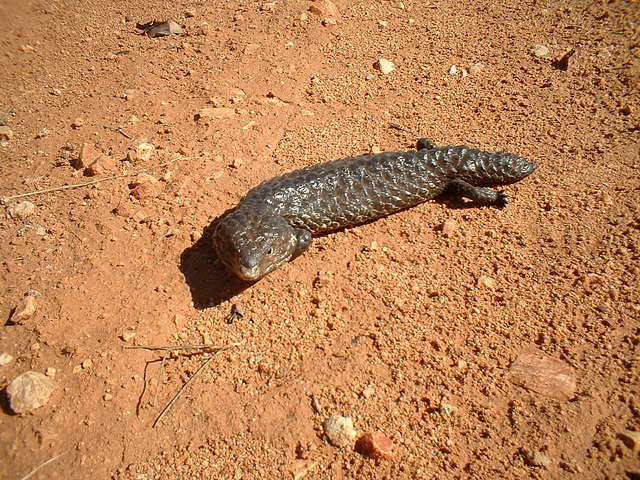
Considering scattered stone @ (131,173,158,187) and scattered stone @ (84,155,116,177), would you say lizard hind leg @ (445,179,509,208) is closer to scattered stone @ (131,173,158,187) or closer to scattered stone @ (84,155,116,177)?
scattered stone @ (131,173,158,187)

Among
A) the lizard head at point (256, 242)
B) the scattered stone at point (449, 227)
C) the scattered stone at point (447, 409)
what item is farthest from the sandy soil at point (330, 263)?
the lizard head at point (256, 242)

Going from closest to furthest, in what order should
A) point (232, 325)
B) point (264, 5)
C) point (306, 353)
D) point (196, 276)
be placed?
1. point (306, 353)
2. point (232, 325)
3. point (196, 276)
4. point (264, 5)

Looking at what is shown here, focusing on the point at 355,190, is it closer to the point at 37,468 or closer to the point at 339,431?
the point at 339,431

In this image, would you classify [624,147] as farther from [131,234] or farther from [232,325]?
[131,234]

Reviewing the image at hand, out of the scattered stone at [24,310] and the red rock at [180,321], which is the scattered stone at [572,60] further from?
the scattered stone at [24,310]

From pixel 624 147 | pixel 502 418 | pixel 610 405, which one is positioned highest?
pixel 624 147

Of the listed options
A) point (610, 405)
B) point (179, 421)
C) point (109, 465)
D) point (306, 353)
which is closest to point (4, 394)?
point (109, 465)
